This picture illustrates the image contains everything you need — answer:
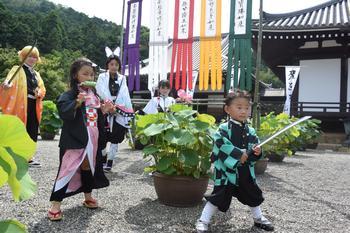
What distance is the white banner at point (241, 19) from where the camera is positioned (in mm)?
5781

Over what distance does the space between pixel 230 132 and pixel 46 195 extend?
199 centimetres

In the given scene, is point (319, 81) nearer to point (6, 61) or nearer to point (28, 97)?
point (28, 97)

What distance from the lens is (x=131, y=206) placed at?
3.45 meters

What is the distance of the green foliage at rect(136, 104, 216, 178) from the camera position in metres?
3.25

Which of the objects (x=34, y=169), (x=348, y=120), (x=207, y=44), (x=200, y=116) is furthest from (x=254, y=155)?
(x=348, y=120)

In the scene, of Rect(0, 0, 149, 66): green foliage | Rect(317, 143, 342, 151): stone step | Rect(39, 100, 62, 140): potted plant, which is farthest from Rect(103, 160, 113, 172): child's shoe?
Rect(0, 0, 149, 66): green foliage

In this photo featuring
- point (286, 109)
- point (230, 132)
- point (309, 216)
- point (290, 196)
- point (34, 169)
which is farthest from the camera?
point (286, 109)

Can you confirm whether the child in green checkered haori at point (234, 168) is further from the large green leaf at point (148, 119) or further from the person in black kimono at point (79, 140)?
the person in black kimono at point (79, 140)

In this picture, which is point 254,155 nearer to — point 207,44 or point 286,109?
point 207,44

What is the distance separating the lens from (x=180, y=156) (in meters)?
3.27

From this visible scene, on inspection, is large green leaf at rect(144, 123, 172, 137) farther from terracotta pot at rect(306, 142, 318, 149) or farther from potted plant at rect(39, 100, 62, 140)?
terracotta pot at rect(306, 142, 318, 149)

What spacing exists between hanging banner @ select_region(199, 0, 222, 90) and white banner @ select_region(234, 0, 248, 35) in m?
0.54

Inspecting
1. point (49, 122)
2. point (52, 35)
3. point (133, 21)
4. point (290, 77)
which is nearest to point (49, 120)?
point (49, 122)

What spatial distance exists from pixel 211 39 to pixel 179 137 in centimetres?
367
